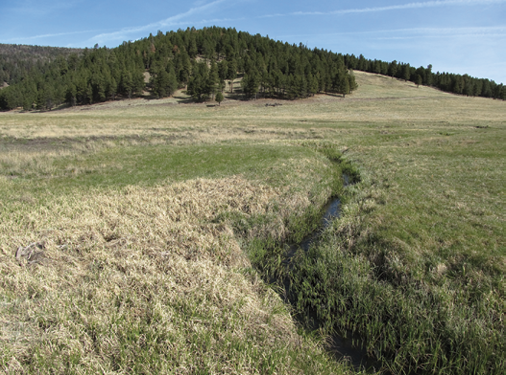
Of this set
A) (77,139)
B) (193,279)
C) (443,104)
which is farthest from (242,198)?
(443,104)

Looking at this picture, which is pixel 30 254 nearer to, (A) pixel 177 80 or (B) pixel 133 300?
(B) pixel 133 300

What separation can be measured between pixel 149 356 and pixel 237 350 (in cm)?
166

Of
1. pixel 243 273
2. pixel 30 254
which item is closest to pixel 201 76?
pixel 30 254

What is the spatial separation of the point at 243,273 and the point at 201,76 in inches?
4153

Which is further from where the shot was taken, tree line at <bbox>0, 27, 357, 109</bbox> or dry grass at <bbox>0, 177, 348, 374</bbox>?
tree line at <bbox>0, 27, 357, 109</bbox>

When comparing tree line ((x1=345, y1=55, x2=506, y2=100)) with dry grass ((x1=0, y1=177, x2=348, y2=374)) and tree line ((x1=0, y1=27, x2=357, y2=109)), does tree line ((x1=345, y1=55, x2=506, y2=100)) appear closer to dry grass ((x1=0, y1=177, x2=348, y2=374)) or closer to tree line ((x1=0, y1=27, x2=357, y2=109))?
tree line ((x1=0, y1=27, x2=357, y2=109))

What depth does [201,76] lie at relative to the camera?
100938 millimetres

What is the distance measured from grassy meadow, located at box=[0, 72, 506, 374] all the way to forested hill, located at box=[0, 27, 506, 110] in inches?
3627

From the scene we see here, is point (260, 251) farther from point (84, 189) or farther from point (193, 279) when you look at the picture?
point (84, 189)

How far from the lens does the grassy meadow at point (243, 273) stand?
16.7ft

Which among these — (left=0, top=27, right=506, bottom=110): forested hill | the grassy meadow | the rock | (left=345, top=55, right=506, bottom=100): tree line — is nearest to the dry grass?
the grassy meadow

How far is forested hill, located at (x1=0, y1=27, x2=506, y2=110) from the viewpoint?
102 m

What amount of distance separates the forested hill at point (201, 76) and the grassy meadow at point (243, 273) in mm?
92130

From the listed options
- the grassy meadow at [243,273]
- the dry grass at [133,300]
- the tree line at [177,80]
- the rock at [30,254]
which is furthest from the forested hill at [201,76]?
the rock at [30,254]
